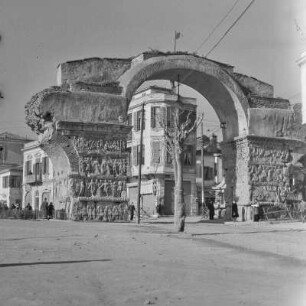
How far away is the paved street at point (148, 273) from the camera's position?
5688 mm

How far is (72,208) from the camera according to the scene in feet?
71.4

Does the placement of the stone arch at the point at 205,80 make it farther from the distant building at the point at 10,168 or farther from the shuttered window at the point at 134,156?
the distant building at the point at 10,168

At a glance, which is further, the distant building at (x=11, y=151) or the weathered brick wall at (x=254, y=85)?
the distant building at (x=11, y=151)

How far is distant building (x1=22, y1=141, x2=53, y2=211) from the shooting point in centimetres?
4953

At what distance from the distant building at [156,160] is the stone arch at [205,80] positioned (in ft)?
53.7

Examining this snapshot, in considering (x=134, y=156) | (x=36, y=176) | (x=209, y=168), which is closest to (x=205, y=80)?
(x=134, y=156)

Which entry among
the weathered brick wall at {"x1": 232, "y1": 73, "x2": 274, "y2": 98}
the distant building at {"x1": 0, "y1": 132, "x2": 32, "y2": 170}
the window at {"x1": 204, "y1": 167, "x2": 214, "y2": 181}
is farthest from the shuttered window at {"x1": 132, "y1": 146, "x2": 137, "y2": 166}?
the distant building at {"x1": 0, "y1": 132, "x2": 32, "y2": 170}

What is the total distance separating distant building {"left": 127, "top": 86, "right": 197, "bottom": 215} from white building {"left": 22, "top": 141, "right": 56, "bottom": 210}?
8.56 metres

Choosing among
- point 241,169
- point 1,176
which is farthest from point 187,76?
point 1,176

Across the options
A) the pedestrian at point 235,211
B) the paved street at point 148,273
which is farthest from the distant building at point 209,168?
the paved street at point 148,273

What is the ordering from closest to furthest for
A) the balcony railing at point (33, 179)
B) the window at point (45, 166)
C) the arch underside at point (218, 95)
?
the arch underside at point (218, 95)
the window at point (45, 166)
the balcony railing at point (33, 179)

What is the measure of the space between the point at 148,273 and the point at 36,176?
147 ft

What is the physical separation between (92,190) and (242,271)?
48.7 ft

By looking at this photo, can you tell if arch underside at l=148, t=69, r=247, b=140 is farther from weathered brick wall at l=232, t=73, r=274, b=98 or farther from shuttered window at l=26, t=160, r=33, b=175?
shuttered window at l=26, t=160, r=33, b=175
